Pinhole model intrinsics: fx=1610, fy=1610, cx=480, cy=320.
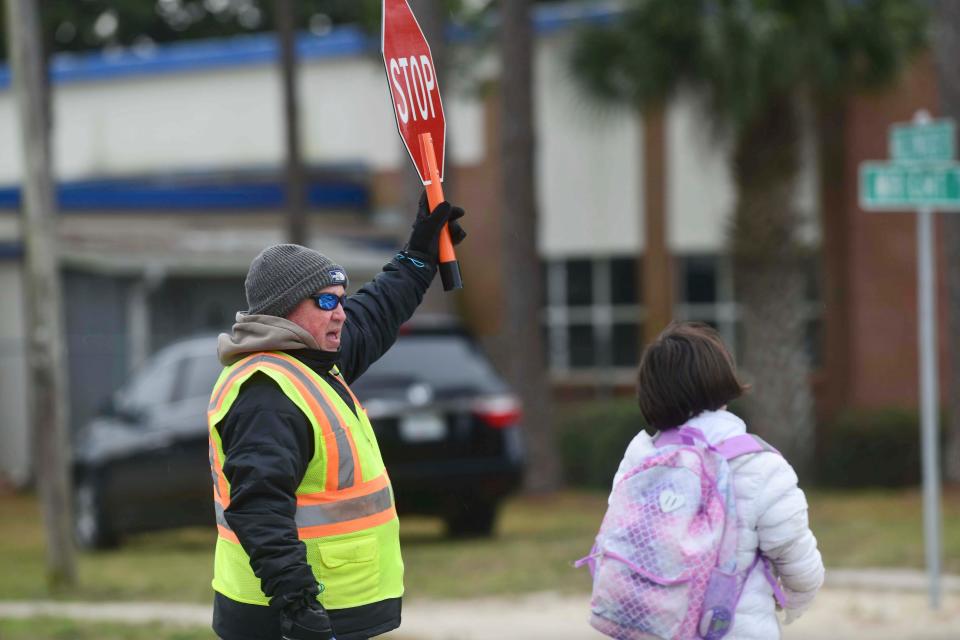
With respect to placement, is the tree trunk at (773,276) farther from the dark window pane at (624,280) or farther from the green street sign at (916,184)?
the green street sign at (916,184)

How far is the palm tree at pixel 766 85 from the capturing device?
17.3m

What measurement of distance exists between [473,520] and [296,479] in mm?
9191

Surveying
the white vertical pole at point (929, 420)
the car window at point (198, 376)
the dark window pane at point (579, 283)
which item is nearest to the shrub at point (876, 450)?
the dark window pane at point (579, 283)

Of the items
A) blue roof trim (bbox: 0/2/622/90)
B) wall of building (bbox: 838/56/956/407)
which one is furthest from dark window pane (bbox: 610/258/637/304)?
blue roof trim (bbox: 0/2/622/90)

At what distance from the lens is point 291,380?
4.29 meters

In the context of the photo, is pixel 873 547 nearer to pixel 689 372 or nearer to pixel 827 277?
pixel 689 372

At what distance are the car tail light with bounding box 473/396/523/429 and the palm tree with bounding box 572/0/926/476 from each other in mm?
6400

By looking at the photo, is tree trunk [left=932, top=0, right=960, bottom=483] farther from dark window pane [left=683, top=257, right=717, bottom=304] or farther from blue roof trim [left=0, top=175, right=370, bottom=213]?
blue roof trim [left=0, top=175, right=370, bottom=213]

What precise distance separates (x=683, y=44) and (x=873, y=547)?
7.50m

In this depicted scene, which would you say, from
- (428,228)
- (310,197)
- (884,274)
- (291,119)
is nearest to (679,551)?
(428,228)

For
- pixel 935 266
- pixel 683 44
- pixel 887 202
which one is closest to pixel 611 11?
pixel 683 44

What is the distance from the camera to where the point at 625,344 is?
23.6 meters

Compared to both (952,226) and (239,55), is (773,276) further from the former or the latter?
(239,55)

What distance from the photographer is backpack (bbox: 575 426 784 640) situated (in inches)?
162
